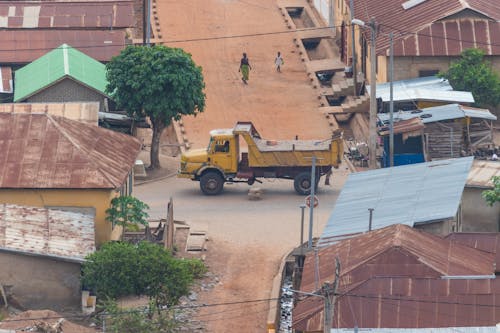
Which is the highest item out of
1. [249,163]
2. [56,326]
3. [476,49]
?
[476,49]

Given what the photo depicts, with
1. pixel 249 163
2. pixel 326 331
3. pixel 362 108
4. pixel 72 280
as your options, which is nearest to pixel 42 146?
pixel 72 280

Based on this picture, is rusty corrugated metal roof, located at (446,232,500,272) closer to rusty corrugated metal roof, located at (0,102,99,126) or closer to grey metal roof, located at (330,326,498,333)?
grey metal roof, located at (330,326,498,333)

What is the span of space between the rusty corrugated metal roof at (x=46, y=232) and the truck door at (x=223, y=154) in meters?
9.27

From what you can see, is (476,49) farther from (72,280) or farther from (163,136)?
(72,280)

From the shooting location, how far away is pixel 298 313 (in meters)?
35.1

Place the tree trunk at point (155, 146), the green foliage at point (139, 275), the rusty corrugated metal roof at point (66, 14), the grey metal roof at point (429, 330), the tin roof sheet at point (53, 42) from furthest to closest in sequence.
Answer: the rusty corrugated metal roof at point (66, 14) → the tin roof sheet at point (53, 42) → the tree trunk at point (155, 146) → the green foliage at point (139, 275) → the grey metal roof at point (429, 330)

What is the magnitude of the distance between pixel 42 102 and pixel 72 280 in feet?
53.7

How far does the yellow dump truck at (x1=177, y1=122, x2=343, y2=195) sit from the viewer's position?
50.0m

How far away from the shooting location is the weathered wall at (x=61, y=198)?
140 ft

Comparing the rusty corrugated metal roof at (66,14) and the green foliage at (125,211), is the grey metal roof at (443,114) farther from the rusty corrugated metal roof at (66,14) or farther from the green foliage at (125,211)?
the rusty corrugated metal roof at (66,14)

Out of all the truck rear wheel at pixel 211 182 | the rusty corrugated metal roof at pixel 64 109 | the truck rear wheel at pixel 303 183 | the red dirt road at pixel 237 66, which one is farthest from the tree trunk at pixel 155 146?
the truck rear wheel at pixel 303 183

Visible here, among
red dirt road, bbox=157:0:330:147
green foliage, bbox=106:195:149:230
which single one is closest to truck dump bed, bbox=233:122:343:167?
green foliage, bbox=106:195:149:230

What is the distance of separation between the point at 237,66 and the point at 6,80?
1193 cm

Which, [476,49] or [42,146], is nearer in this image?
[42,146]
